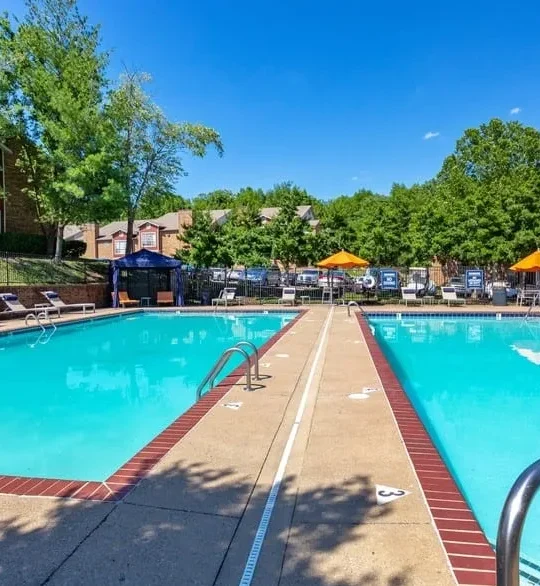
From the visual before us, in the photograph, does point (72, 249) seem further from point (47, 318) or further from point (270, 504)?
point (270, 504)

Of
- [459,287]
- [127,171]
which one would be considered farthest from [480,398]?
[459,287]

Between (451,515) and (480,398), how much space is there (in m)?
5.62

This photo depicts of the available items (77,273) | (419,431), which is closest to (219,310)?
(77,273)

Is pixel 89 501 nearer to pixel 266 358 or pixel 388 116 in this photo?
pixel 266 358

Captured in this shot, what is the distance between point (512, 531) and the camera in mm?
1724

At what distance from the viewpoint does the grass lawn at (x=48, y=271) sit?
17906 mm

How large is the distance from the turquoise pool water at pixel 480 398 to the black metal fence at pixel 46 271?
511 inches

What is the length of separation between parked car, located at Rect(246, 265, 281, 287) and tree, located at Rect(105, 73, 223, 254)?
24.7 feet

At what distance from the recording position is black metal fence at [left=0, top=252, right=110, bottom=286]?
17922mm

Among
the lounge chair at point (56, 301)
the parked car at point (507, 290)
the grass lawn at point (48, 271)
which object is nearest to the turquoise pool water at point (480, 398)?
the parked car at point (507, 290)

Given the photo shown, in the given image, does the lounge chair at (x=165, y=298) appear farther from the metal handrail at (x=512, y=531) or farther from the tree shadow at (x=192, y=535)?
the metal handrail at (x=512, y=531)

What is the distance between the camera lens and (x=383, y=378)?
6.53 m

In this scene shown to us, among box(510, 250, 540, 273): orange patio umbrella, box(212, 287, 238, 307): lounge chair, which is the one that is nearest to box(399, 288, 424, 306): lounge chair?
box(510, 250, 540, 273): orange patio umbrella

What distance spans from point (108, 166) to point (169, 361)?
38.4 ft
